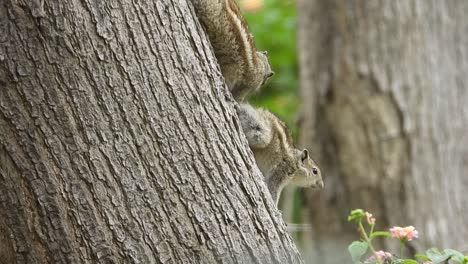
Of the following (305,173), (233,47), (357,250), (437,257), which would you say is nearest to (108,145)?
(233,47)

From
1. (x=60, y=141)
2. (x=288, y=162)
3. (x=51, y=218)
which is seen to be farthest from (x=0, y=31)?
(x=288, y=162)

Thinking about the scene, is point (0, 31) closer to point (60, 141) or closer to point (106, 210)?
point (60, 141)

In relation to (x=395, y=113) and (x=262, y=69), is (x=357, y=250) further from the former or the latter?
(x=395, y=113)

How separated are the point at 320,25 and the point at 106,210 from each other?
16.4ft

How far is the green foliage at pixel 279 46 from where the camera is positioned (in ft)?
33.5

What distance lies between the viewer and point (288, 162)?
4355 millimetres

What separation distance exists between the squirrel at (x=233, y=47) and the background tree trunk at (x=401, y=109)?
358cm

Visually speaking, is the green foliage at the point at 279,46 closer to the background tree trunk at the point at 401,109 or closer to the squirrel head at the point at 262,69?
the background tree trunk at the point at 401,109

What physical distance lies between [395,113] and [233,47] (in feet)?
13.0

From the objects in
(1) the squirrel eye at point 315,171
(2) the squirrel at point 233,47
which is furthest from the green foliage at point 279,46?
(2) the squirrel at point 233,47

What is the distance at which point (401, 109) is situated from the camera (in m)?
7.41

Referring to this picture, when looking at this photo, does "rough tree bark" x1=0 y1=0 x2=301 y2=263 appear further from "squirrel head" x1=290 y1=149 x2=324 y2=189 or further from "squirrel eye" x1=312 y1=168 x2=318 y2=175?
"squirrel eye" x1=312 y1=168 x2=318 y2=175

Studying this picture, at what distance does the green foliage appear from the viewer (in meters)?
10.2

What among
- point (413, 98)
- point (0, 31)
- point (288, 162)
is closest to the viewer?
point (0, 31)
